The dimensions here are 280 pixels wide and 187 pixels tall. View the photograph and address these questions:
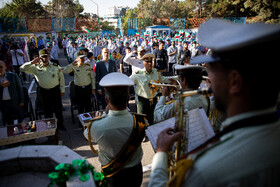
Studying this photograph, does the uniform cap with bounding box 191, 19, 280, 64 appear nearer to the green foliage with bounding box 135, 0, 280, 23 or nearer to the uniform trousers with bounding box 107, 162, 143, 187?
the uniform trousers with bounding box 107, 162, 143, 187

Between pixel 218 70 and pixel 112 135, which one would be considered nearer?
pixel 218 70

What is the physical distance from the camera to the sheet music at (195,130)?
1489 mm

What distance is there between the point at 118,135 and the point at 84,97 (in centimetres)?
381

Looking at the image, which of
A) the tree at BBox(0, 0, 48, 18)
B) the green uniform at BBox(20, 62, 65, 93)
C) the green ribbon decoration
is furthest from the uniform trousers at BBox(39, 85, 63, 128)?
the tree at BBox(0, 0, 48, 18)

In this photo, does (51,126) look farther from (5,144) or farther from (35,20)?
(35,20)

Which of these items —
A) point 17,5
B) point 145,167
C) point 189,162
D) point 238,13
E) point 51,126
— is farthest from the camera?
point 17,5

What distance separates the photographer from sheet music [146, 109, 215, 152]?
149 centimetres

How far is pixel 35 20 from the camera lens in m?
24.0

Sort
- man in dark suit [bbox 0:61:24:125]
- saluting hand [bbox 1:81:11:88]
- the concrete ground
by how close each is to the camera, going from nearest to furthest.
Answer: the concrete ground < saluting hand [bbox 1:81:11:88] < man in dark suit [bbox 0:61:24:125]

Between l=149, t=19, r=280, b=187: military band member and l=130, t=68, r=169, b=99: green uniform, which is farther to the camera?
l=130, t=68, r=169, b=99: green uniform

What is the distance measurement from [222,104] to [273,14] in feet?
95.1

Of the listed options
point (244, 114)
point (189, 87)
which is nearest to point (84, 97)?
point (189, 87)

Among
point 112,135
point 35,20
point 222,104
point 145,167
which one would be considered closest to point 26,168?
point 112,135

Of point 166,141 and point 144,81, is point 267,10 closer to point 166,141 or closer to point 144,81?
point 144,81
